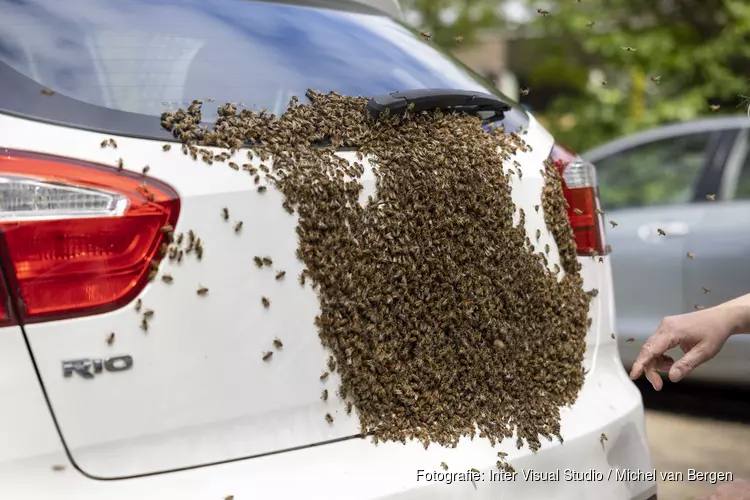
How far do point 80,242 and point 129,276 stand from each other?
0.12m

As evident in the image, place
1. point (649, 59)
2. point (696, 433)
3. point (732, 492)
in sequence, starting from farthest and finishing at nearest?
point (649, 59)
point (696, 433)
point (732, 492)

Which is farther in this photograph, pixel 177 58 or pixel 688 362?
pixel 688 362

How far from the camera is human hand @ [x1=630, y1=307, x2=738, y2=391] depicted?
2.24m

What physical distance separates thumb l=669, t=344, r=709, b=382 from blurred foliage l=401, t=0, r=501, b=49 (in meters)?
16.7

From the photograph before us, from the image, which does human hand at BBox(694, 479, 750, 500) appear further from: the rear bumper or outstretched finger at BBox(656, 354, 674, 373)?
outstretched finger at BBox(656, 354, 674, 373)

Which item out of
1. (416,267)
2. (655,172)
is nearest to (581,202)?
(416,267)

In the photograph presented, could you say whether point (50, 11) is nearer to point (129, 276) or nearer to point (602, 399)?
point (129, 276)

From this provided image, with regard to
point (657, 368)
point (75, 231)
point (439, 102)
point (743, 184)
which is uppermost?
point (439, 102)

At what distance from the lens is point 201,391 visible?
1773 mm

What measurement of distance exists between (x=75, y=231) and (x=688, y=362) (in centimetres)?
157

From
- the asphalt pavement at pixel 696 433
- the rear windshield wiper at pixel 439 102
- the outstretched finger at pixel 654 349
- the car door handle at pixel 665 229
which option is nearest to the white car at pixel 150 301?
the rear windshield wiper at pixel 439 102

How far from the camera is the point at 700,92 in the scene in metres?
12.2

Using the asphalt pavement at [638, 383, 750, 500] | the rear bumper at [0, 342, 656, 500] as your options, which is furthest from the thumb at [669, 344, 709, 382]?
the asphalt pavement at [638, 383, 750, 500]

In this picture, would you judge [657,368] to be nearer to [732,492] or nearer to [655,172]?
[732,492]
